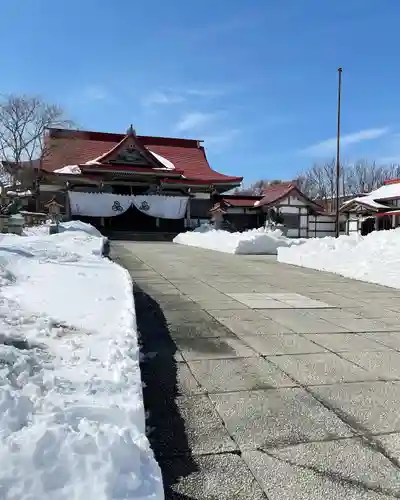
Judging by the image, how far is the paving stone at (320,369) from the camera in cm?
337

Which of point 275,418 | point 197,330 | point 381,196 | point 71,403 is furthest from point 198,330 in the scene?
point 381,196

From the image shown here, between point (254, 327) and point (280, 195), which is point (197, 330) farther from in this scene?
point (280, 195)

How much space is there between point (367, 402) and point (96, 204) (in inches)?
1043

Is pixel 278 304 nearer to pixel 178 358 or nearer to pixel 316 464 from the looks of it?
pixel 178 358

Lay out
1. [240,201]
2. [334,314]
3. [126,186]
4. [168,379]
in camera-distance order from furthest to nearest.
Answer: [240,201]
[126,186]
[334,314]
[168,379]

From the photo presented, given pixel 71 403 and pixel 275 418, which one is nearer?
pixel 71 403

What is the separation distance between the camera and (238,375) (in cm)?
Answer: 343

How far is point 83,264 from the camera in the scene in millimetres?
7734

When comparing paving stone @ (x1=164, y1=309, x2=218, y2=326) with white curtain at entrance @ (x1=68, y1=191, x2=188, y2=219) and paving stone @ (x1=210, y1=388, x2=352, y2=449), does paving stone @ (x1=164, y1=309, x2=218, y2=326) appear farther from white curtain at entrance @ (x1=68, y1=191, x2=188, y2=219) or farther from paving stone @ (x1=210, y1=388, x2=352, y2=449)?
white curtain at entrance @ (x1=68, y1=191, x2=188, y2=219)

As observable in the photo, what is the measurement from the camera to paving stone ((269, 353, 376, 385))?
337cm

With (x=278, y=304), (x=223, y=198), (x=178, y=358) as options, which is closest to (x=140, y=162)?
(x=223, y=198)

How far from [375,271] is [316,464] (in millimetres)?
7384

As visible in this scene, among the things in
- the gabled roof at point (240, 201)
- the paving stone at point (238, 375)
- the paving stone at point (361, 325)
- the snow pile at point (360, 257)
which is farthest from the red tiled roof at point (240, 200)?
the paving stone at point (238, 375)

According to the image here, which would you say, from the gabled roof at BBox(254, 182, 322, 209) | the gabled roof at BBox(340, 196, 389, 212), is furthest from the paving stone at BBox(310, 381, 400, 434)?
the gabled roof at BBox(340, 196, 389, 212)
